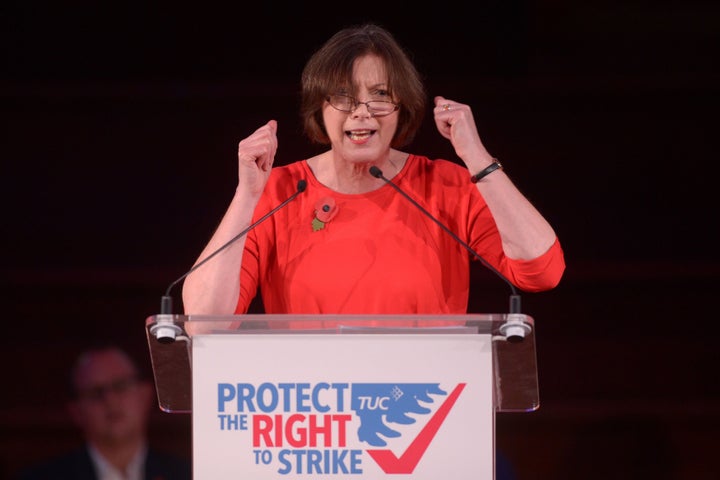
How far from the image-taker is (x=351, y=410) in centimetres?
147

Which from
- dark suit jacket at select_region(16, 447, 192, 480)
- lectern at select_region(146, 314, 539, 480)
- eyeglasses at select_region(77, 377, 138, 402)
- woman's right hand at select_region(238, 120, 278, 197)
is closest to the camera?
lectern at select_region(146, 314, 539, 480)

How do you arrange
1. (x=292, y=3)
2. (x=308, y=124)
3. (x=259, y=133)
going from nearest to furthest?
(x=259, y=133), (x=308, y=124), (x=292, y=3)

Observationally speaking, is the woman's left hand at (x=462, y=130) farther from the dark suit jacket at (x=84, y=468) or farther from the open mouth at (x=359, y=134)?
the dark suit jacket at (x=84, y=468)

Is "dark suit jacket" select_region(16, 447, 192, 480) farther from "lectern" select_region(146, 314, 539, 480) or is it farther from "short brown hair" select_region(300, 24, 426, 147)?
"lectern" select_region(146, 314, 539, 480)

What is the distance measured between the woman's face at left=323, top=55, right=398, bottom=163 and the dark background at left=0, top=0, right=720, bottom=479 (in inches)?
51.1

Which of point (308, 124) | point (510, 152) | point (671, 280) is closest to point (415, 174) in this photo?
point (308, 124)

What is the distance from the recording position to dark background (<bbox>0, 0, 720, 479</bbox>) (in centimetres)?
323

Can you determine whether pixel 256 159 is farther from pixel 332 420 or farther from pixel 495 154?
pixel 495 154

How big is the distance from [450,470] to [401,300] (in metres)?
0.48

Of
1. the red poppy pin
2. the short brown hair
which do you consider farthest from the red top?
the short brown hair

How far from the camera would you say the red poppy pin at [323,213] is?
1.95 meters

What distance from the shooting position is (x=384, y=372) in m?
1.48

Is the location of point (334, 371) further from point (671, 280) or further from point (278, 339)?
point (671, 280)

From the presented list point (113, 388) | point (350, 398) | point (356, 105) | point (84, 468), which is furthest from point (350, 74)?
point (84, 468)
